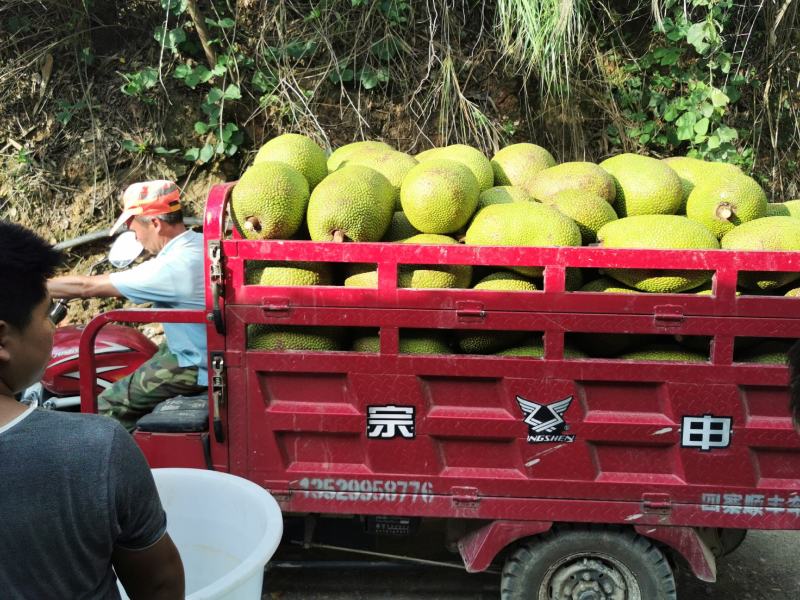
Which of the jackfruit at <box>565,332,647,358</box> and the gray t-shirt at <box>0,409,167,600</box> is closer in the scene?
the gray t-shirt at <box>0,409,167,600</box>

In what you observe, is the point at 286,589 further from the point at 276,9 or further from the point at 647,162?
the point at 276,9

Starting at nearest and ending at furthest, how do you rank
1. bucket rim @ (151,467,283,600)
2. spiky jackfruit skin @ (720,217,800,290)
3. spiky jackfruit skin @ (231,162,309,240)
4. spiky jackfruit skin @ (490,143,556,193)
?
1. bucket rim @ (151,467,283,600)
2. spiky jackfruit skin @ (720,217,800,290)
3. spiky jackfruit skin @ (231,162,309,240)
4. spiky jackfruit skin @ (490,143,556,193)

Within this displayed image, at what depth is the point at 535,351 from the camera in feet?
8.10

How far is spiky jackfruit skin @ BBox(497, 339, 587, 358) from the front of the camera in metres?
2.46

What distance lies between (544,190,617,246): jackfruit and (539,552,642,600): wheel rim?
1.22m

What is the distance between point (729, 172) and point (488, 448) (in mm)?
1599

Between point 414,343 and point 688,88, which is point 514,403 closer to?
point 414,343

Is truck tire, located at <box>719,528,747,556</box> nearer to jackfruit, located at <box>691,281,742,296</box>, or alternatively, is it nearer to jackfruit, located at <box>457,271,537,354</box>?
jackfruit, located at <box>691,281,742,296</box>

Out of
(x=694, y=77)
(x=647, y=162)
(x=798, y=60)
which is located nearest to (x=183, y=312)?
(x=647, y=162)

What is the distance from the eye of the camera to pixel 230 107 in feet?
18.5

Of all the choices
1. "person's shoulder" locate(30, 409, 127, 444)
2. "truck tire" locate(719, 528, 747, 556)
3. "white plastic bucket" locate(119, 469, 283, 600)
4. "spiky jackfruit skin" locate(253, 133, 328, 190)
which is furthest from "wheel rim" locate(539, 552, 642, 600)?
"person's shoulder" locate(30, 409, 127, 444)

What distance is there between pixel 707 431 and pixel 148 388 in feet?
7.11

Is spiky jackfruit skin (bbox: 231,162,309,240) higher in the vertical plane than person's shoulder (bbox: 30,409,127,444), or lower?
higher

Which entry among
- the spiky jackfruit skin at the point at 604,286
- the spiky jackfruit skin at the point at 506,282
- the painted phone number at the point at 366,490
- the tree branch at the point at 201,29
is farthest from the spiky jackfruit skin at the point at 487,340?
the tree branch at the point at 201,29
